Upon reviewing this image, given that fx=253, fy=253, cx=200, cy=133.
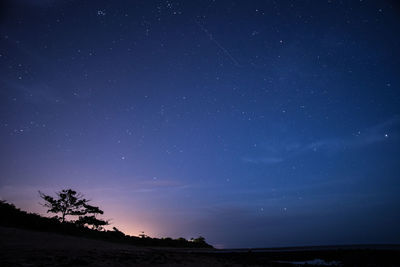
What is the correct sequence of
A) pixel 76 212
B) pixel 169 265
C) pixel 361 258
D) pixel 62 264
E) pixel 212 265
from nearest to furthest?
pixel 62 264
pixel 169 265
pixel 212 265
pixel 361 258
pixel 76 212

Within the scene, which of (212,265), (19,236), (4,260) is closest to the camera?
(4,260)

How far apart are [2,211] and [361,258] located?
30.0 metres

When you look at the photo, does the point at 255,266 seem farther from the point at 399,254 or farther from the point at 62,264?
the point at 399,254

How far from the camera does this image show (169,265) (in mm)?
11805

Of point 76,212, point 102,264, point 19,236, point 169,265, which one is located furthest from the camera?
point 76,212

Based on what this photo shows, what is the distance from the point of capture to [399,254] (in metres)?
20.6

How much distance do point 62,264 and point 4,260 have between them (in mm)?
1710

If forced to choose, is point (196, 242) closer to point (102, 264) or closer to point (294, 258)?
point (294, 258)

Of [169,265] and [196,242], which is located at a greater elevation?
[169,265]

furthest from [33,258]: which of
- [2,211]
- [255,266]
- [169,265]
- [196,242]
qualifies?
[196,242]

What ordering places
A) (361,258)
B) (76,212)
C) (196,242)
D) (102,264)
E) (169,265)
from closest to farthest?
(102,264) < (169,265) < (361,258) < (76,212) < (196,242)

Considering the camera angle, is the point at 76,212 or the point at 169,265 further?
the point at 76,212

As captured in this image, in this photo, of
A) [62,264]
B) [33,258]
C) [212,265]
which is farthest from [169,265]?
[33,258]

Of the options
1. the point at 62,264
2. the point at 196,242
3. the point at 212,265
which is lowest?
the point at 196,242
